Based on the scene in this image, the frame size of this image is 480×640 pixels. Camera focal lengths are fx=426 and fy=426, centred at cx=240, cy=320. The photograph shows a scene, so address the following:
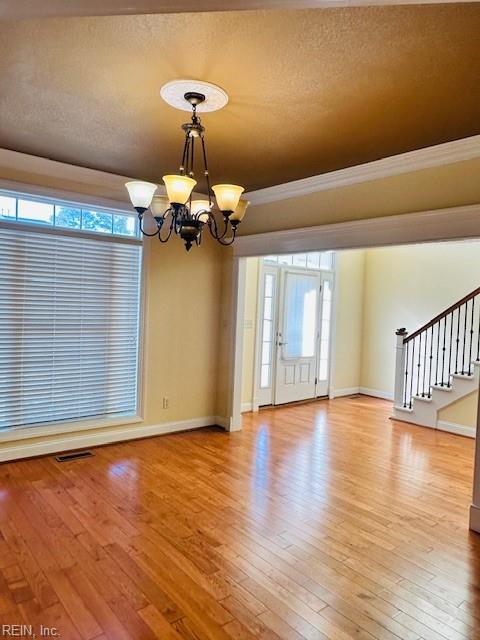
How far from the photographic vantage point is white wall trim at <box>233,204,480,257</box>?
301 centimetres

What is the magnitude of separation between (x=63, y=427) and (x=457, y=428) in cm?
459

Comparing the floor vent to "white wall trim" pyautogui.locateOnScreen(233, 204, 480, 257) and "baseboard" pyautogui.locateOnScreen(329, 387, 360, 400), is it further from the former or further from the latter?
"baseboard" pyautogui.locateOnScreen(329, 387, 360, 400)

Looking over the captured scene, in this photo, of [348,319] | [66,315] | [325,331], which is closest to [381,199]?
[66,315]

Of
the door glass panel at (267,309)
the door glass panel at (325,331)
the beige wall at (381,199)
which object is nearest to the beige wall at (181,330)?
the beige wall at (381,199)

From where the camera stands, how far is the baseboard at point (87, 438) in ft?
12.8

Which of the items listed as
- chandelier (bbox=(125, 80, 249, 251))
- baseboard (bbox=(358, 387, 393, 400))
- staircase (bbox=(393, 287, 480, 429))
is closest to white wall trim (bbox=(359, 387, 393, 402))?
baseboard (bbox=(358, 387, 393, 400))

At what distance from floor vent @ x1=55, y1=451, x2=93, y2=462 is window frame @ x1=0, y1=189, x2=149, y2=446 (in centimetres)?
21

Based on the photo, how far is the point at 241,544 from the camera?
8.75ft

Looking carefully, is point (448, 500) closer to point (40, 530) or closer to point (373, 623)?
point (373, 623)

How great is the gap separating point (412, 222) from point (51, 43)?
2.62 m

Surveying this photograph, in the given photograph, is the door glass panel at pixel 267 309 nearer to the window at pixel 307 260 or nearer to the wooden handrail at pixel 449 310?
the window at pixel 307 260

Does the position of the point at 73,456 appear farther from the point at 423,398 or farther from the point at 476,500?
the point at 423,398

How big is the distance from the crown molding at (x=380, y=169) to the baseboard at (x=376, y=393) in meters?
4.31

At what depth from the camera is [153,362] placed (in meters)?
4.68
